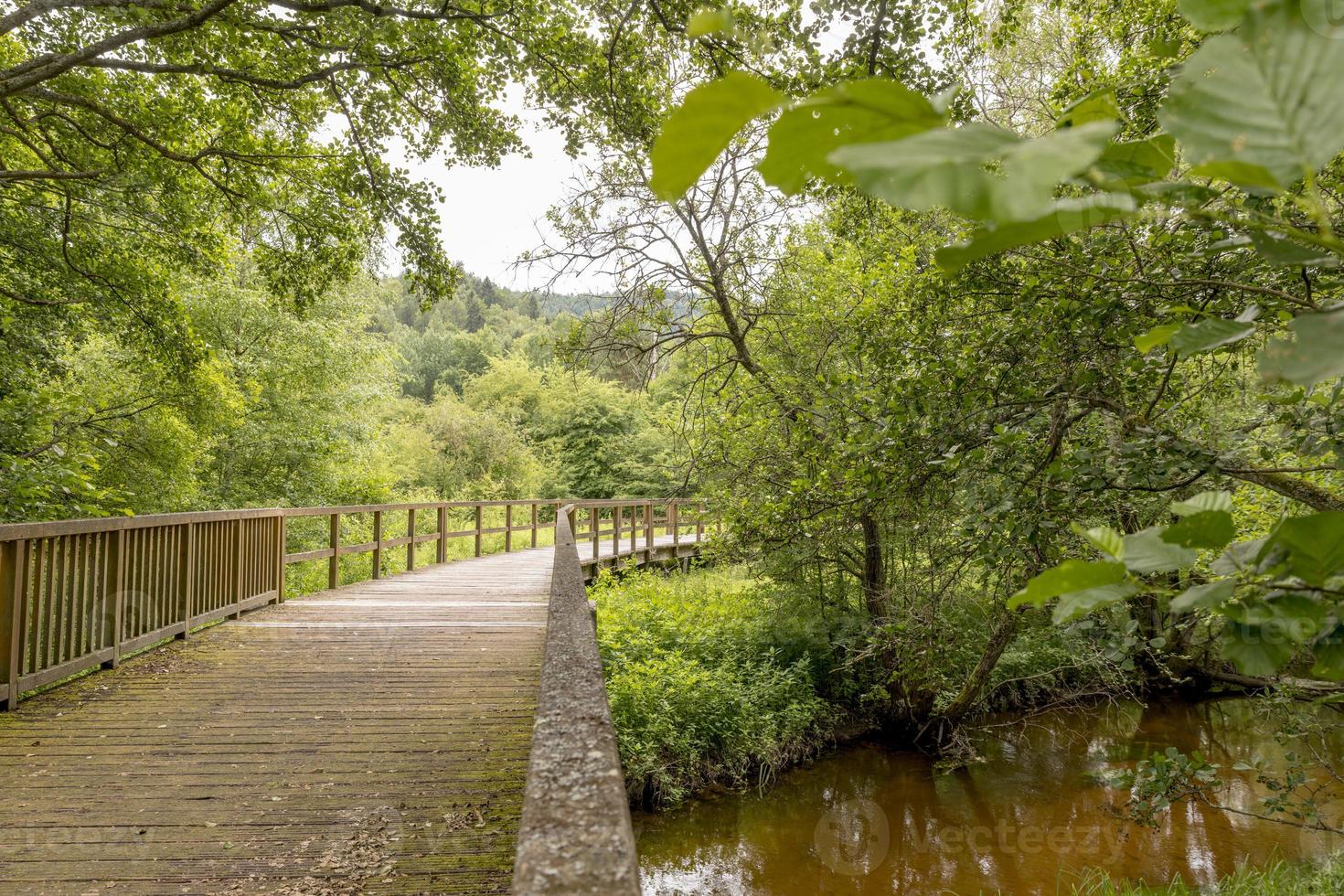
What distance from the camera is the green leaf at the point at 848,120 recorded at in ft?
1.34

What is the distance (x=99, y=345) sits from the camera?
534 inches

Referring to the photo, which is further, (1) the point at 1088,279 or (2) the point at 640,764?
(2) the point at 640,764

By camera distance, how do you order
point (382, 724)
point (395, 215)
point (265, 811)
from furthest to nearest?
1. point (395, 215)
2. point (382, 724)
3. point (265, 811)

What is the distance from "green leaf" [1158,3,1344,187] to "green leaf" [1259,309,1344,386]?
8 centimetres

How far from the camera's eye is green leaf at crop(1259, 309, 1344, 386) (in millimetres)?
352

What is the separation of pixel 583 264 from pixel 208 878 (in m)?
7.03

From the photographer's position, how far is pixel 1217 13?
45 cm

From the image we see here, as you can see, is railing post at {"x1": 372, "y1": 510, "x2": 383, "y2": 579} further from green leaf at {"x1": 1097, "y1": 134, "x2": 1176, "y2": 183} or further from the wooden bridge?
green leaf at {"x1": 1097, "y1": 134, "x2": 1176, "y2": 183}

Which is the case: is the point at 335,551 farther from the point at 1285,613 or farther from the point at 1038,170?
the point at 1038,170

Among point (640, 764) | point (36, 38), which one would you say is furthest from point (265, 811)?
point (36, 38)

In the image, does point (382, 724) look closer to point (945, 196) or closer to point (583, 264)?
point (945, 196)

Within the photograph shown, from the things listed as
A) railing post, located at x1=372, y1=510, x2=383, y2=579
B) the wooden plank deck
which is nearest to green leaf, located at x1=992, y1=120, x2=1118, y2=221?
the wooden plank deck

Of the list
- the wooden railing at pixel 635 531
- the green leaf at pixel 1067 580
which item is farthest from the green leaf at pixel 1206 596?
the wooden railing at pixel 635 531

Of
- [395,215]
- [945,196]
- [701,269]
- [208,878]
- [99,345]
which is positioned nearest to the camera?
[945,196]
